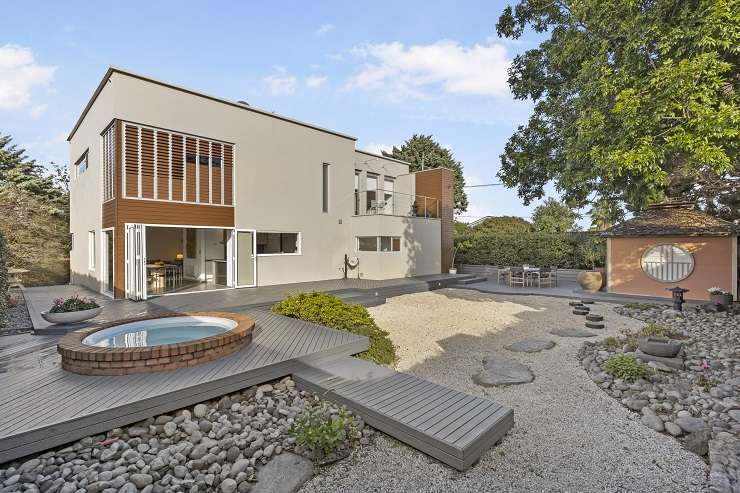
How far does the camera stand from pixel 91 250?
1273 cm

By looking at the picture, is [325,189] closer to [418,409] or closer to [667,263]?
[418,409]

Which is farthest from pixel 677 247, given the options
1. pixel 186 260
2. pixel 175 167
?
pixel 186 260

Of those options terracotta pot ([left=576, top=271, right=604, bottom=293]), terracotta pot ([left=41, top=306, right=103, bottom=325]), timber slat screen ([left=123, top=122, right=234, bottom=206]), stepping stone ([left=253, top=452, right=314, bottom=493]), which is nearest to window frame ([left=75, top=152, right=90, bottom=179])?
timber slat screen ([left=123, top=122, right=234, bottom=206])

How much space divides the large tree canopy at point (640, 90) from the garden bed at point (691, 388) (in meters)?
3.04

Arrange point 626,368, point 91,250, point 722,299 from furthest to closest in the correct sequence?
point 91,250
point 722,299
point 626,368

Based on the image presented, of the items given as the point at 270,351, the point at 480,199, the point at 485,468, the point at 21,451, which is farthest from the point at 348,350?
the point at 480,199

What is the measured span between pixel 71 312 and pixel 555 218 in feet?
103

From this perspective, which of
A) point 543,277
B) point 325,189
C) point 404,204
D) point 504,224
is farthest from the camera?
point 504,224

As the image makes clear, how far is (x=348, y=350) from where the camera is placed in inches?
228

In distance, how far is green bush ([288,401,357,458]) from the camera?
3.34 meters

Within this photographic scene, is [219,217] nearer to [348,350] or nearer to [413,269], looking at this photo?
[348,350]

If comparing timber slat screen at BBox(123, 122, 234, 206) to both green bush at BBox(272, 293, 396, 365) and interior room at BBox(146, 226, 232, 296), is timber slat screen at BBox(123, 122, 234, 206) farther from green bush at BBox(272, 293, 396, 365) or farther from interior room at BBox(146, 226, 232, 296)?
green bush at BBox(272, 293, 396, 365)

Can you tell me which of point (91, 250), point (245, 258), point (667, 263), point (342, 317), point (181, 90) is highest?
point (181, 90)

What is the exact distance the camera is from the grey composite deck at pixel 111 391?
10.5 ft
